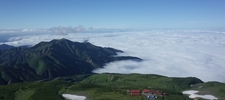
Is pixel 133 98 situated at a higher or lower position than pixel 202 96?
higher

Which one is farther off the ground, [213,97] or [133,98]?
[133,98]

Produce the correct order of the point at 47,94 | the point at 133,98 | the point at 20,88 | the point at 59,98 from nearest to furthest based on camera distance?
the point at 133,98 < the point at 59,98 < the point at 47,94 < the point at 20,88

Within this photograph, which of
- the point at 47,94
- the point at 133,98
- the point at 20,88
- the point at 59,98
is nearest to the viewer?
the point at 133,98

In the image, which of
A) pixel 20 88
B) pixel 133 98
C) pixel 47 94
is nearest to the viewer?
pixel 133 98

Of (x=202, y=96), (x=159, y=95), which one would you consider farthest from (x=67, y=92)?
(x=202, y=96)

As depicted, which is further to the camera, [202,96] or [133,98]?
[202,96]

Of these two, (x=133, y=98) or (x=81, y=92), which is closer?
(x=133, y=98)

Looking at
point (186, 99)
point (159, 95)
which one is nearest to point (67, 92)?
point (159, 95)

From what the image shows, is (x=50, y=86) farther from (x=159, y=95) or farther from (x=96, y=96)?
(x=159, y=95)

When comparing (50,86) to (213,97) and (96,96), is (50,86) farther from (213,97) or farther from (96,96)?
(213,97)
